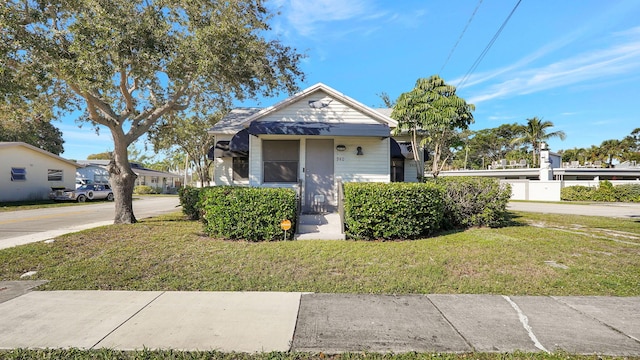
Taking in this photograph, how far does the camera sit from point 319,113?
10.4 metres

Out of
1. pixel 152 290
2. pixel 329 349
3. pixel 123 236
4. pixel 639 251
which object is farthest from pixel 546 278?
pixel 123 236

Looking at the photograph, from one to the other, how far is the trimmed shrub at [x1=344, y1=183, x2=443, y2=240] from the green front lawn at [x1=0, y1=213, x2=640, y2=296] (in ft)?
1.23

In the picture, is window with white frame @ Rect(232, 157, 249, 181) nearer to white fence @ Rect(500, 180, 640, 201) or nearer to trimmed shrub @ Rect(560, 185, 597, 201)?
white fence @ Rect(500, 180, 640, 201)

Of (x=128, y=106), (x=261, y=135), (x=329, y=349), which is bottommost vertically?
(x=329, y=349)

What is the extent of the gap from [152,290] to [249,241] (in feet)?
Result: 9.26

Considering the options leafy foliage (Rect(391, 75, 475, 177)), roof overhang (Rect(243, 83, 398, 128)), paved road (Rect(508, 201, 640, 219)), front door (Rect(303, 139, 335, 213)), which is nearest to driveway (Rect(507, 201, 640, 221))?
paved road (Rect(508, 201, 640, 219))

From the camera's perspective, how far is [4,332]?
3213mm

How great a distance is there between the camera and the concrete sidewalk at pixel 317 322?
303 cm

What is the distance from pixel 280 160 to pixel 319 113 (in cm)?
222

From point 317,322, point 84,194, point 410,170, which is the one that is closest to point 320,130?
point 410,170

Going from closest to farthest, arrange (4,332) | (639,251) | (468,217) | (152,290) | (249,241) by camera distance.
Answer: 1. (4,332)
2. (152,290)
3. (639,251)
4. (249,241)
5. (468,217)

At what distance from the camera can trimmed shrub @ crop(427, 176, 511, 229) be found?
27.7 ft

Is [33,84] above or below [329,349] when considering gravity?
above

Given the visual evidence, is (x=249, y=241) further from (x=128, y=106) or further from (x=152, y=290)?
(x=128, y=106)
